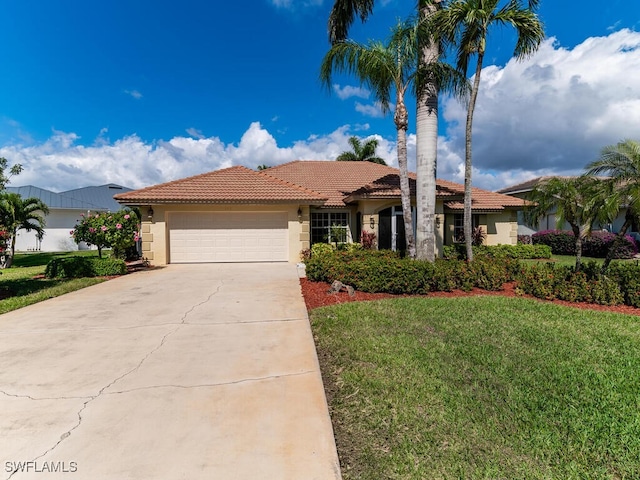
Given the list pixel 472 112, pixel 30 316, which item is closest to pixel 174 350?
pixel 30 316

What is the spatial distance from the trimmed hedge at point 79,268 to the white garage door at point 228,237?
2954 mm

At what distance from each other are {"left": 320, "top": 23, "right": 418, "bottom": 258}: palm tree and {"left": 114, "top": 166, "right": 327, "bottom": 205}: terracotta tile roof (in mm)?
4919

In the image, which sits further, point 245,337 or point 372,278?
point 372,278

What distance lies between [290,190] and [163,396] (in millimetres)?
11403

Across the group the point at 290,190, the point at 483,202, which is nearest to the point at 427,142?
the point at 290,190

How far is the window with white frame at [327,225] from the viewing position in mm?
16297

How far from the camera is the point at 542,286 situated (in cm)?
729

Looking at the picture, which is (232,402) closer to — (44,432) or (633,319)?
(44,432)

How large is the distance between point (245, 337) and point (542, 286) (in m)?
6.99

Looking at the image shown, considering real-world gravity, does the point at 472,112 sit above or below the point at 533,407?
above

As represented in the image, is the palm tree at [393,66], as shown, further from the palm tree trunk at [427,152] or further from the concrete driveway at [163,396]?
the concrete driveway at [163,396]

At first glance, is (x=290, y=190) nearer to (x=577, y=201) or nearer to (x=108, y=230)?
(x=108, y=230)

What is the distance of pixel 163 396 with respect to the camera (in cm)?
316

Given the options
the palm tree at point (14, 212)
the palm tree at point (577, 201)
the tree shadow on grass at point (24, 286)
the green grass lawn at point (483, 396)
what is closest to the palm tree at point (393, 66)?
the palm tree at point (577, 201)
